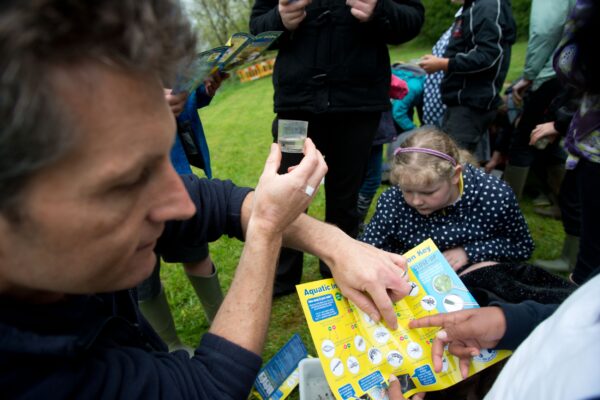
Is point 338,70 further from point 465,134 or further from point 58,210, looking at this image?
point 58,210

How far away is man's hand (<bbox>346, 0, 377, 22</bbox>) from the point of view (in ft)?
6.83

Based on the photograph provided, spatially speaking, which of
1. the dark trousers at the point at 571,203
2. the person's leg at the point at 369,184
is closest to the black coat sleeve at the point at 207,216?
the person's leg at the point at 369,184

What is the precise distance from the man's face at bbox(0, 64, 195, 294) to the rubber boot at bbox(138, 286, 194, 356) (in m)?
1.42

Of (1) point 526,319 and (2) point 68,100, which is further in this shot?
(1) point 526,319

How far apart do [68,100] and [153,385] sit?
0.62 m

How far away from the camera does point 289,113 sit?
247 centimetres

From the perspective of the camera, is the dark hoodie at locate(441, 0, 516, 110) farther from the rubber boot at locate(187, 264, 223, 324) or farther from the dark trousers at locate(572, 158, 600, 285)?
the rubber boot at locate(187, 264, 223, 324)

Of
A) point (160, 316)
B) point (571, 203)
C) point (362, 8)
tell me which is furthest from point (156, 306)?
point (571, 203)

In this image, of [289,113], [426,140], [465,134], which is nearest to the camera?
[426,140]

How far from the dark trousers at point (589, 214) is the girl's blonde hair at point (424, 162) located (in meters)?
0.58

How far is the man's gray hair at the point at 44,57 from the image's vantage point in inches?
20.7

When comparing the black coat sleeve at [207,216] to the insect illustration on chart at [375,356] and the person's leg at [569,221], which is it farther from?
the person's leg at [569,221]

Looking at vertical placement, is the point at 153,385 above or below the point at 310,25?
below

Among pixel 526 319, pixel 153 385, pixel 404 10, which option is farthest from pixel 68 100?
pixel 404 10
